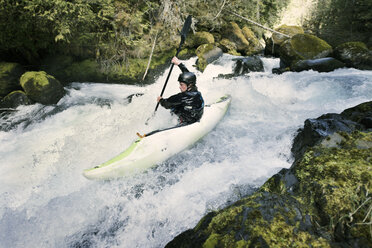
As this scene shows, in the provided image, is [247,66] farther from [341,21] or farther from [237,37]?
[341,21]

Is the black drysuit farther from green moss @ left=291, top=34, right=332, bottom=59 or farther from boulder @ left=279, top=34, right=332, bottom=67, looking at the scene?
green moss @ left=291, top=34, right=332, bottom=59

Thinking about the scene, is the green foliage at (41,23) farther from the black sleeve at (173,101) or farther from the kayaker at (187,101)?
the kayaker at (187,101)

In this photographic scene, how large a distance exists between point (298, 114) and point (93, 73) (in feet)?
21.9

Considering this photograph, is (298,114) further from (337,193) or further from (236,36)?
(236,36)

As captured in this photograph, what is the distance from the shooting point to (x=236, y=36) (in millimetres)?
11484

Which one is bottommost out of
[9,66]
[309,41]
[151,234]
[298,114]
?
[151,234]

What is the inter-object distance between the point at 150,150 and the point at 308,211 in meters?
2.69

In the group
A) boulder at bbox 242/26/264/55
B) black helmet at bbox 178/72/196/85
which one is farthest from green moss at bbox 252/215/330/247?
boulder at bbox 242/26/264/55

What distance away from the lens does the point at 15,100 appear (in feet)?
18.7

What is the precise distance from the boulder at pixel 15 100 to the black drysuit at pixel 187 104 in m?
4.24

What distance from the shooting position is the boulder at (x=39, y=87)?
5.72m

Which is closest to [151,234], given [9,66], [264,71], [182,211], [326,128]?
[182,211]

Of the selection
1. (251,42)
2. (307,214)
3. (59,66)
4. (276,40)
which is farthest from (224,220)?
(251,42)

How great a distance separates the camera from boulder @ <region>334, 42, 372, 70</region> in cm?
765
